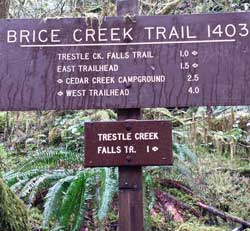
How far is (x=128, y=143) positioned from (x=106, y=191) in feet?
3.78

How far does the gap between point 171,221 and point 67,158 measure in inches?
51.3

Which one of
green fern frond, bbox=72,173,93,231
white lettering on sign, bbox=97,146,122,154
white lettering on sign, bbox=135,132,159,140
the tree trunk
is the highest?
the tree trunk

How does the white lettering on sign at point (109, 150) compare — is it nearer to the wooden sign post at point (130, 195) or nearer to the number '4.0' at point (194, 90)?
the wooden sign post at point (130, 195)

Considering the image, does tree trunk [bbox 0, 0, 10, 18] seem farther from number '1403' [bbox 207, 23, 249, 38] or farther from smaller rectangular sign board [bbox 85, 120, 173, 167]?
number '1403' [bbox 207, 23, 249, 38]

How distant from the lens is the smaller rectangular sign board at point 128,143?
2.84m

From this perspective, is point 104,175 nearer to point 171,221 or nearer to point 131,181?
point 171,221

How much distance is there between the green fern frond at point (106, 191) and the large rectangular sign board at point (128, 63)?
113 cm

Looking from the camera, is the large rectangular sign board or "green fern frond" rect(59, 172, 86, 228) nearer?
the large rectangular sign board

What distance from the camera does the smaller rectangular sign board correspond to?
284 centimetres

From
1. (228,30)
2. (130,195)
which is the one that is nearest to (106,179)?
(130,195)

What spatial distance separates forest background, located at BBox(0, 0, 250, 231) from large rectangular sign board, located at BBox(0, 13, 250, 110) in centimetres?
28

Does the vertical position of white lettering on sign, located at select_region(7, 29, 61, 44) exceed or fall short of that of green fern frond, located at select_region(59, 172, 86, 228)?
it exceeds it

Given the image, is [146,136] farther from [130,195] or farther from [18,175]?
[18,175]

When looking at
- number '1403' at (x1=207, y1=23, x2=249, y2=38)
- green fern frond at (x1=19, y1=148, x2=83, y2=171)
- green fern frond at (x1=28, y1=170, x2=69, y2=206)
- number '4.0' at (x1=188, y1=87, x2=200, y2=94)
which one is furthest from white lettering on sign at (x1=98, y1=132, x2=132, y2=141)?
green fern frond at (x1=19, y1=148, x2=83, y2=171)
